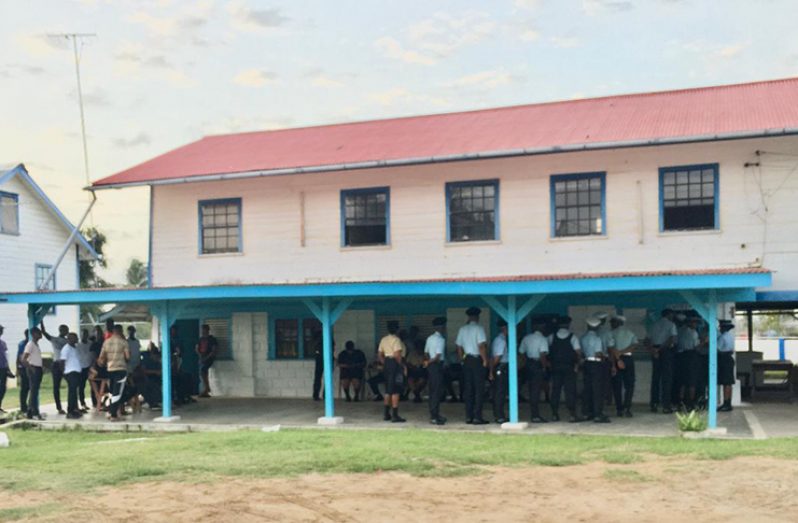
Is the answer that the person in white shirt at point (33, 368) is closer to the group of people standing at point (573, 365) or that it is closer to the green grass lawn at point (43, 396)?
the green grass lawn at point (43, 396)

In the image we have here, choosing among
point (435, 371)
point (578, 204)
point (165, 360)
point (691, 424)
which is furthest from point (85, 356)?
point (691, 424)

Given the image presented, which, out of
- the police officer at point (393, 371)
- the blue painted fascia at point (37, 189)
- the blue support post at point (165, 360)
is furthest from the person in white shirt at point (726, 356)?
the blue painted fascia at point (37, 189)

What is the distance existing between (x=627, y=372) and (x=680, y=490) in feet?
20.1

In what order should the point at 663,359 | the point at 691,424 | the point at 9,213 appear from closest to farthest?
the point at 691,424, the point at 663,359, the point at 9,213

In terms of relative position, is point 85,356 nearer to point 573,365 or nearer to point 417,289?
point 417,289

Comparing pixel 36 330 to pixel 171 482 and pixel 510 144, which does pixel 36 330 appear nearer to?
pixel 171 482

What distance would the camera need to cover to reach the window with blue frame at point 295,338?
2122 centimetres

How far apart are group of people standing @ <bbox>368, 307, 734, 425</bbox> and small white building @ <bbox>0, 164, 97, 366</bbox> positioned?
18.6m

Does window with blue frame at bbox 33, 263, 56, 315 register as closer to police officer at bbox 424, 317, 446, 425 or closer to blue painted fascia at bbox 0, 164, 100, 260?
blue painted fascia at bbox 0, 164, 100, 260

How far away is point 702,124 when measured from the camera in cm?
1778

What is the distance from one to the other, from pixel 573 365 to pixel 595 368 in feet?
1.16

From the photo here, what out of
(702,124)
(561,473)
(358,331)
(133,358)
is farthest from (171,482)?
(702,124)

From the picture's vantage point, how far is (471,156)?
18.5 metres

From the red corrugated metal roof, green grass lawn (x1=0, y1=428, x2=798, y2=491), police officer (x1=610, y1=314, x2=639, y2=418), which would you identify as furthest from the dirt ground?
the red corrugated metal roof
